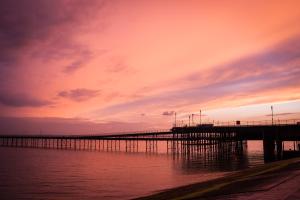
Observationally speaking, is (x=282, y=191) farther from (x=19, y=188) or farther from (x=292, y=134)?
(x=292, y=134)

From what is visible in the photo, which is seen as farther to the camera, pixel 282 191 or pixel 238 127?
pixel 238 127

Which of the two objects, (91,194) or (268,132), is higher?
(268,132)

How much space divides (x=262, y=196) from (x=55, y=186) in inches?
987

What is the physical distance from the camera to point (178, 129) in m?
85.4

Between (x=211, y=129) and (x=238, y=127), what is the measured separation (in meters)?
7.66

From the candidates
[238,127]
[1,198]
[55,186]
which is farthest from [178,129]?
[1,198]

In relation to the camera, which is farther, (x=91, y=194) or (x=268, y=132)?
(x=268, y=132)

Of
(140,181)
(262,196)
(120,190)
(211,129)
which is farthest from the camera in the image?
(211,129)

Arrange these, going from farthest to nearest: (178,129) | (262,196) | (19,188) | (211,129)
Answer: (178,129) → (211,129) → (19,188) → (262,196)

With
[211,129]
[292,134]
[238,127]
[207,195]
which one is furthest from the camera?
[211,129]

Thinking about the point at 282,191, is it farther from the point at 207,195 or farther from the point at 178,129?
the point at 178,129

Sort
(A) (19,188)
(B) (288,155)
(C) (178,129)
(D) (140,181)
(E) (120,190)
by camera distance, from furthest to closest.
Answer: (C) (178,129) < (B) (288,155) < (D) (140,181) < (A) (19,188) < (E) (120,190)

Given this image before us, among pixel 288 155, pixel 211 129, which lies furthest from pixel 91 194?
pixel 211 129

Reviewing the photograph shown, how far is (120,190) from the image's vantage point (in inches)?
1222
